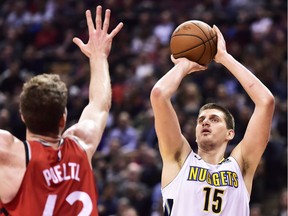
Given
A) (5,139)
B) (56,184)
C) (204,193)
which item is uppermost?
(5,139)

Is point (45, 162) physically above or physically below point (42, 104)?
below

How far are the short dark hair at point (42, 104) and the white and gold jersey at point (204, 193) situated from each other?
150 cm

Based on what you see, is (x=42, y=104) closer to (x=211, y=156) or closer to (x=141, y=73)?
(x=211, y=156)

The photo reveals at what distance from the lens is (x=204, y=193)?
5102 millimetres

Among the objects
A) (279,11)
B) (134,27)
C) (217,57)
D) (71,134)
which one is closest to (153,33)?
(134,27)

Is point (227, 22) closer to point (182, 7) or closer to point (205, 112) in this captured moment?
point (182, 7)

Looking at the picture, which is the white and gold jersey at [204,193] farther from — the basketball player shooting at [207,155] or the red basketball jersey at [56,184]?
the red basketball jersey at [56,184]

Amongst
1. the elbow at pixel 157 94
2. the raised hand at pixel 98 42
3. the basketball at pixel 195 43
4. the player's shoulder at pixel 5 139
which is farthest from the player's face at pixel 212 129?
the player's shoulder at pixel 5 139

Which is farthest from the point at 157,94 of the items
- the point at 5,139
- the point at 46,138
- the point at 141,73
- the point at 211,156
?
the point at 141,73

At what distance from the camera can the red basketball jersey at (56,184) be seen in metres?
3.76

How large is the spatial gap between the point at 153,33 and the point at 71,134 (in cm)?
1153

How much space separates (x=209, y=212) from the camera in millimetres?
5039

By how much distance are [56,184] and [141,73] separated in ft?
35.0

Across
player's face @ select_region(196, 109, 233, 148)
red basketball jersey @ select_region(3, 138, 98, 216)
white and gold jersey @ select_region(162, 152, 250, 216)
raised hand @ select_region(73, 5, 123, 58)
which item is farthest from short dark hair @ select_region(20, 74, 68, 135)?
player's face @ select_region(196, 109, 233, 148)
